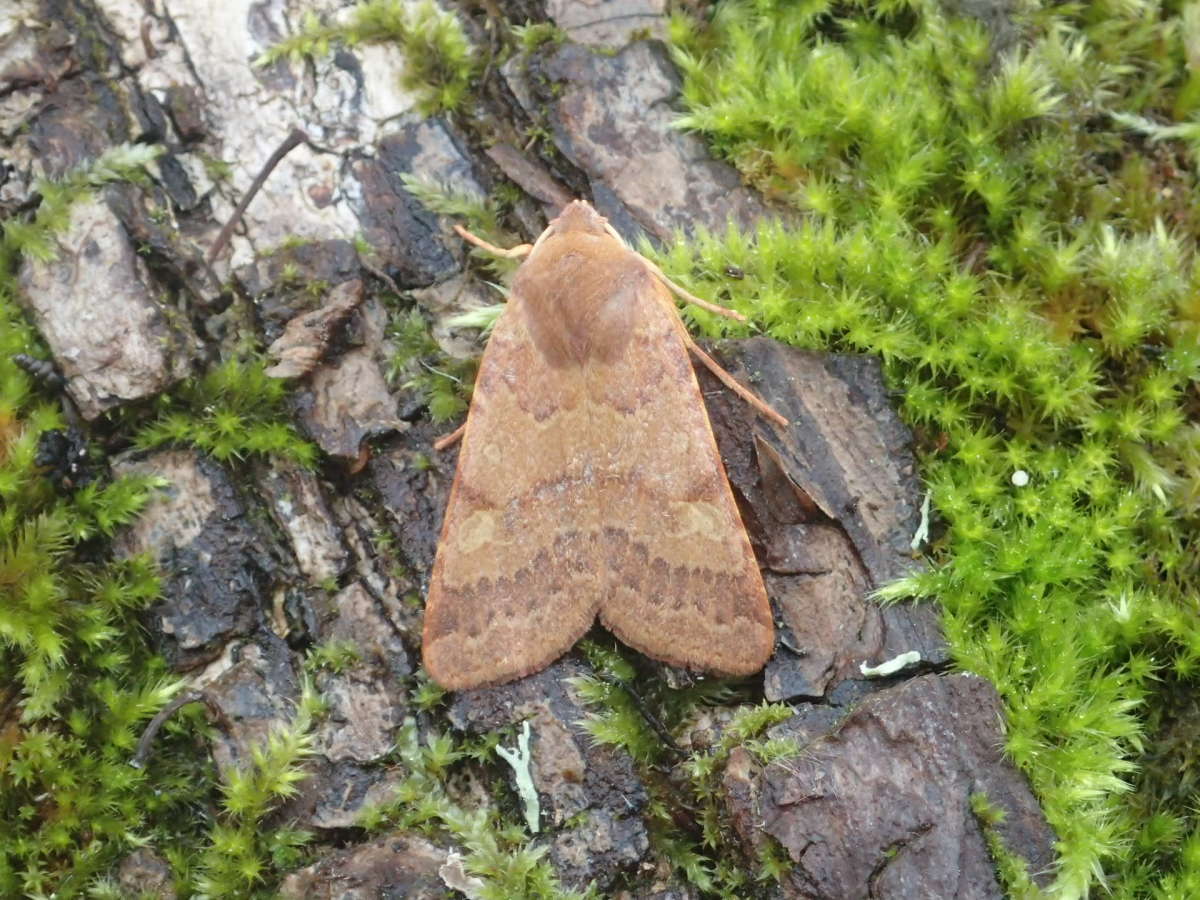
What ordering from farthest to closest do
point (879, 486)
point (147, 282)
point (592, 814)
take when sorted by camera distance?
point (147, 282), point (879, 486), point (592, 814)

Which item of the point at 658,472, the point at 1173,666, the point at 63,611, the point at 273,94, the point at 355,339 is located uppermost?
the point at 273,94

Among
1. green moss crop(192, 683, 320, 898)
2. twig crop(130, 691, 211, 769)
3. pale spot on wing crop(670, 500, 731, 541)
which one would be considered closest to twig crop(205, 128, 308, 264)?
twig crop(130, 691, 211, 769)

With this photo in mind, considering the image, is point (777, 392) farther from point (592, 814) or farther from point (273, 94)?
point (273, 94)

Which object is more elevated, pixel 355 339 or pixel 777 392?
pixel 355 339

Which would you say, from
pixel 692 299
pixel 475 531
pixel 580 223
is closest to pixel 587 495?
pixel 475 531

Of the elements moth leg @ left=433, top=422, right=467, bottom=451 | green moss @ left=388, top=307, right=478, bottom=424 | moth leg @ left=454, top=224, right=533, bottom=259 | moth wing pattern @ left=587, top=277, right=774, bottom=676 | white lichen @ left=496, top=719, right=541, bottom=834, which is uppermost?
moth leg @ left=454, top=224, right=533, bottom=259

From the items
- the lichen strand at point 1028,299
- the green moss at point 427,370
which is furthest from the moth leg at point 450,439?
the lichen strand at point 1028,299

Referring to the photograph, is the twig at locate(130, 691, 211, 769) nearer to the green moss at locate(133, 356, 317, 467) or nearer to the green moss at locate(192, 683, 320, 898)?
the green moss at locate(192, 683, 320, 898)

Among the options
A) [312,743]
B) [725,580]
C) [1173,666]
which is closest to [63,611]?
[312,743]
